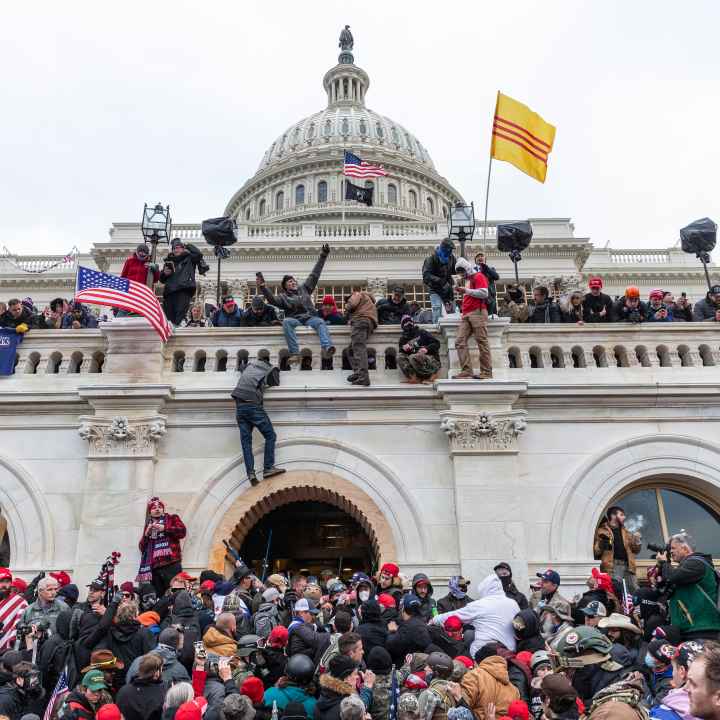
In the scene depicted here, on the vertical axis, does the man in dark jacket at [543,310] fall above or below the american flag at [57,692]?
above

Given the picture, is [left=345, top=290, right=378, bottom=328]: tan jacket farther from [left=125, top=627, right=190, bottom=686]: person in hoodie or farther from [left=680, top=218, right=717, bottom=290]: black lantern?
[left=680, top=218, right=717, bottom=290]: black lantern

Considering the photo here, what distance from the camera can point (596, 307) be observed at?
1420cm

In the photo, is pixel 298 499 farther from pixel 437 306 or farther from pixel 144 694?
pixel 144 694

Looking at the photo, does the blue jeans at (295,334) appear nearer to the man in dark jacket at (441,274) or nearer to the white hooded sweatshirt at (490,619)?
the man in dark jacket at (441,274)

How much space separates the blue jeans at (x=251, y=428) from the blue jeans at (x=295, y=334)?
1509mm

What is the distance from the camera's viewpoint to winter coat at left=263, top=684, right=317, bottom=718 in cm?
685

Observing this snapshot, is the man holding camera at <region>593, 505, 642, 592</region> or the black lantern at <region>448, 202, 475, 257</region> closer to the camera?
the man holding camera at <region>593, 505, 642, 592</region>

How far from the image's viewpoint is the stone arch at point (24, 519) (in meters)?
12.1

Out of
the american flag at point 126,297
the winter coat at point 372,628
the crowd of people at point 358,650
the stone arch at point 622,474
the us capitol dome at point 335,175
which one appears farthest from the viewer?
the us capitol dome at point 335,175

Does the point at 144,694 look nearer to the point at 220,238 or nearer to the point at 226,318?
the point at 226,318

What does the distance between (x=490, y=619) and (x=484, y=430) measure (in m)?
4.27

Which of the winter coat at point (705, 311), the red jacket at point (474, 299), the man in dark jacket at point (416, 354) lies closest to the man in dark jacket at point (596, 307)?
the winter coat at point (705, 311)

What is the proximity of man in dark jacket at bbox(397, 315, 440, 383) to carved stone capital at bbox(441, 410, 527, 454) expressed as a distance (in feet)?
3.13

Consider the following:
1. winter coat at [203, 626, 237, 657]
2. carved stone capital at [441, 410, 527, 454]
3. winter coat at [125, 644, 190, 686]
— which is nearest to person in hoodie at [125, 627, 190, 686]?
winter coat at [125, 644, 190, 686]
